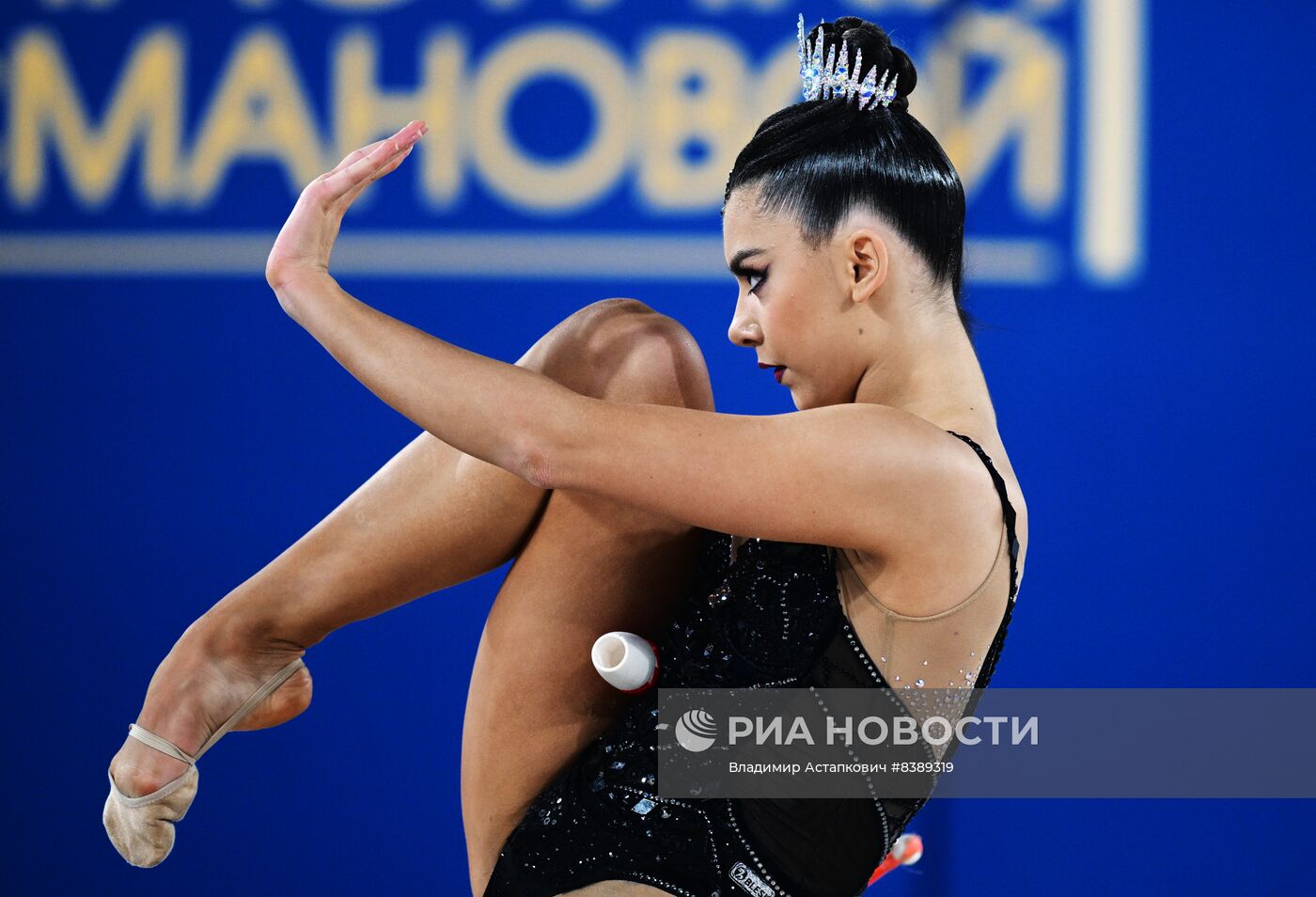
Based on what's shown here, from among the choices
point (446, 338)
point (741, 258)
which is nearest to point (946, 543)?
point (741, 258)

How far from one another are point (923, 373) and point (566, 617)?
38cm

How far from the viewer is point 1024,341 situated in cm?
248

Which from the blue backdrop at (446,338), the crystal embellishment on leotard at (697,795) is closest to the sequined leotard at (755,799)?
the crystal embellishment on leotard at (697,795)

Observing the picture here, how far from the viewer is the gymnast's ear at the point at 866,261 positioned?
117cm

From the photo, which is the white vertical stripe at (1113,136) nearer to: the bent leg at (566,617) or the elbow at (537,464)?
the bent leg at (566,617)

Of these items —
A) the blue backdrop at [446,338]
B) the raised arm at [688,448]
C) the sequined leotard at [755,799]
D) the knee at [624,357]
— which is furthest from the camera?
the blue backdrop at [446,338]

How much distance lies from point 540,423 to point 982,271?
1624 millimetres

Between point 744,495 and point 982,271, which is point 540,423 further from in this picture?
point 982,271

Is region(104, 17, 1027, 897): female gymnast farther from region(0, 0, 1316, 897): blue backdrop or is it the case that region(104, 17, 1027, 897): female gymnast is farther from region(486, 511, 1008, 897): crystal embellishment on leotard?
region(0, 0, 1316, 897): blue backdrop

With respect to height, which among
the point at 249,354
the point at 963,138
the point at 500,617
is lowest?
the point at 500,617

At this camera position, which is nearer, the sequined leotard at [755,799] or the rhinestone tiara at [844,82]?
the sequined leotard at [755,799]

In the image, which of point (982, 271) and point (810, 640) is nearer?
point (810, 640)

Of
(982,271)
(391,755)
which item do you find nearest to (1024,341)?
(982,271)

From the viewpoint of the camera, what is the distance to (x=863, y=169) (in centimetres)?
120
